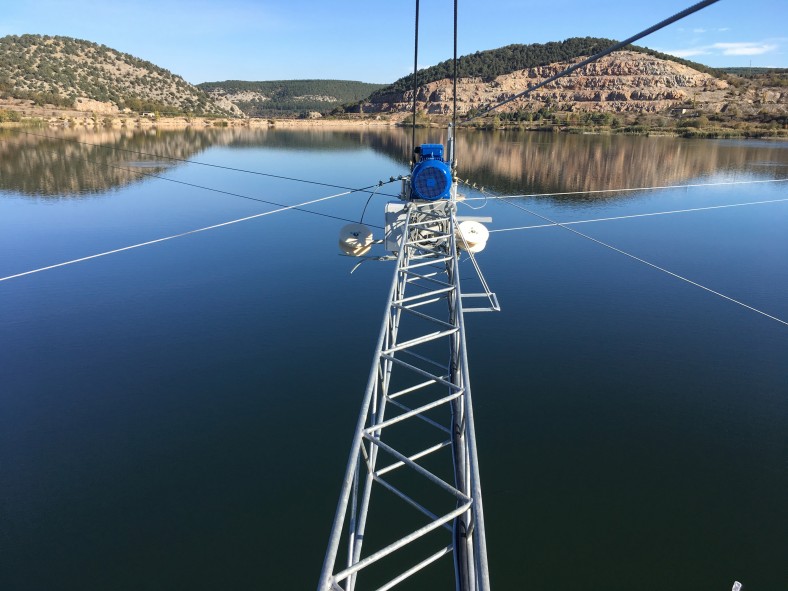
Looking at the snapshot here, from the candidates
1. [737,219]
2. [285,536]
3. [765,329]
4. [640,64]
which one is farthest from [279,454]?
[640,64]

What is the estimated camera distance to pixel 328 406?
1653 cm

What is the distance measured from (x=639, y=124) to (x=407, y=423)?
136312 millimetres

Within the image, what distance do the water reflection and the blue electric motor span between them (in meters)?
39.2

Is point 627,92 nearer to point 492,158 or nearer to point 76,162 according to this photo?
point 492,158

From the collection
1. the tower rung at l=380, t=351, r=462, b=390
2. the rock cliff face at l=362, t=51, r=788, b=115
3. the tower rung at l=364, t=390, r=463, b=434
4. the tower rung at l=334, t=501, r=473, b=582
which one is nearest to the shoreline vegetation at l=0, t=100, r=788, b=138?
the rock cliff face at l=362, t=51, r=788, b=115

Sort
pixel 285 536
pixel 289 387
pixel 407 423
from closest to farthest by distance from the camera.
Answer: pixel 285 536 < pixel 407 423 < pixel 289 387

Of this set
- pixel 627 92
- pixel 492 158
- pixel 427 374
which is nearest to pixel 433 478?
pixel 427 374

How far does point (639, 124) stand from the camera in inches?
4855

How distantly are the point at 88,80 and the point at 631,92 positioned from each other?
6927 inches

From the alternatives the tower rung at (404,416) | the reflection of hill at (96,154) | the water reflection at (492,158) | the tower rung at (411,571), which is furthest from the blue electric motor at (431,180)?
the water reflection at (492,158)

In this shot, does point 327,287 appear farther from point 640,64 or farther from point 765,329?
point 640,64

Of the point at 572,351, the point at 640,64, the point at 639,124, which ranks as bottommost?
the point at 572,351

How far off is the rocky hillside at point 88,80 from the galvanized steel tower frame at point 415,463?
463ft

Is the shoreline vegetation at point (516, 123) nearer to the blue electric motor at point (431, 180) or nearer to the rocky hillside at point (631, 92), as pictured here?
the rocky hillside at point (631, 92)
